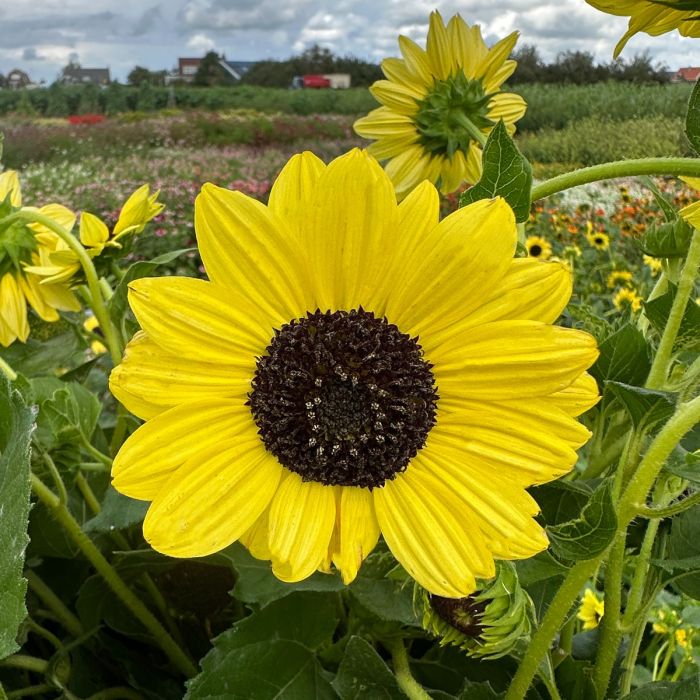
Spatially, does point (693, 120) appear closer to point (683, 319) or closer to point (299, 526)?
point (683, 319)

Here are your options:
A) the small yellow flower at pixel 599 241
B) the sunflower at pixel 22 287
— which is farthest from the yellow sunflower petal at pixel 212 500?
the small yellow flower at pixel 599 241

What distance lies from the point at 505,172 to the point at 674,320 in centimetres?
11

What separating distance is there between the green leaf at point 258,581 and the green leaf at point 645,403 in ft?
0.57

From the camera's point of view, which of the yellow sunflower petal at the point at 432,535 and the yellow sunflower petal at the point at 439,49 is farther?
the yellow sunflower petal at the point at 439,49

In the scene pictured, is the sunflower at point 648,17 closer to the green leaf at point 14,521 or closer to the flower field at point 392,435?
the flower field at point 392,435

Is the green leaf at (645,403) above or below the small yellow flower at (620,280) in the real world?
above

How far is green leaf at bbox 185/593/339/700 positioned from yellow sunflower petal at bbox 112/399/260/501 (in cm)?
13

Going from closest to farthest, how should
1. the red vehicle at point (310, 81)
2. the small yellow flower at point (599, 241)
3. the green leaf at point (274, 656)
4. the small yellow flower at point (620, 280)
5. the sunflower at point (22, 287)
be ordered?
the green leaf at point (274, 656) → the sunflower at point (22, 287) → the small yellow flower at point (620, 280) → the small yellow flower at point (599, 241) → the red vehicle at point (310, 81)

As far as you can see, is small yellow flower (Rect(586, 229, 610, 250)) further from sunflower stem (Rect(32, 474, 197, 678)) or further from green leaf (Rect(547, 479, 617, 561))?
green leaf (Rect(547, 479, 617, 561))

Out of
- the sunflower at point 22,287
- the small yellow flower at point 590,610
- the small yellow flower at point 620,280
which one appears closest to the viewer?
the sunflower at point 22,287

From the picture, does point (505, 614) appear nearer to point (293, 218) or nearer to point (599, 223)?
point (293, 218)

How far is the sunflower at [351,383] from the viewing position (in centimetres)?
33

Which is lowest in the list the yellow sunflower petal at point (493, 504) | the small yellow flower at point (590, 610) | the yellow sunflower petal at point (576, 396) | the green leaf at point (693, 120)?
the small yellow flower at point (590, 610)

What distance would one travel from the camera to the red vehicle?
1641 centimetres
